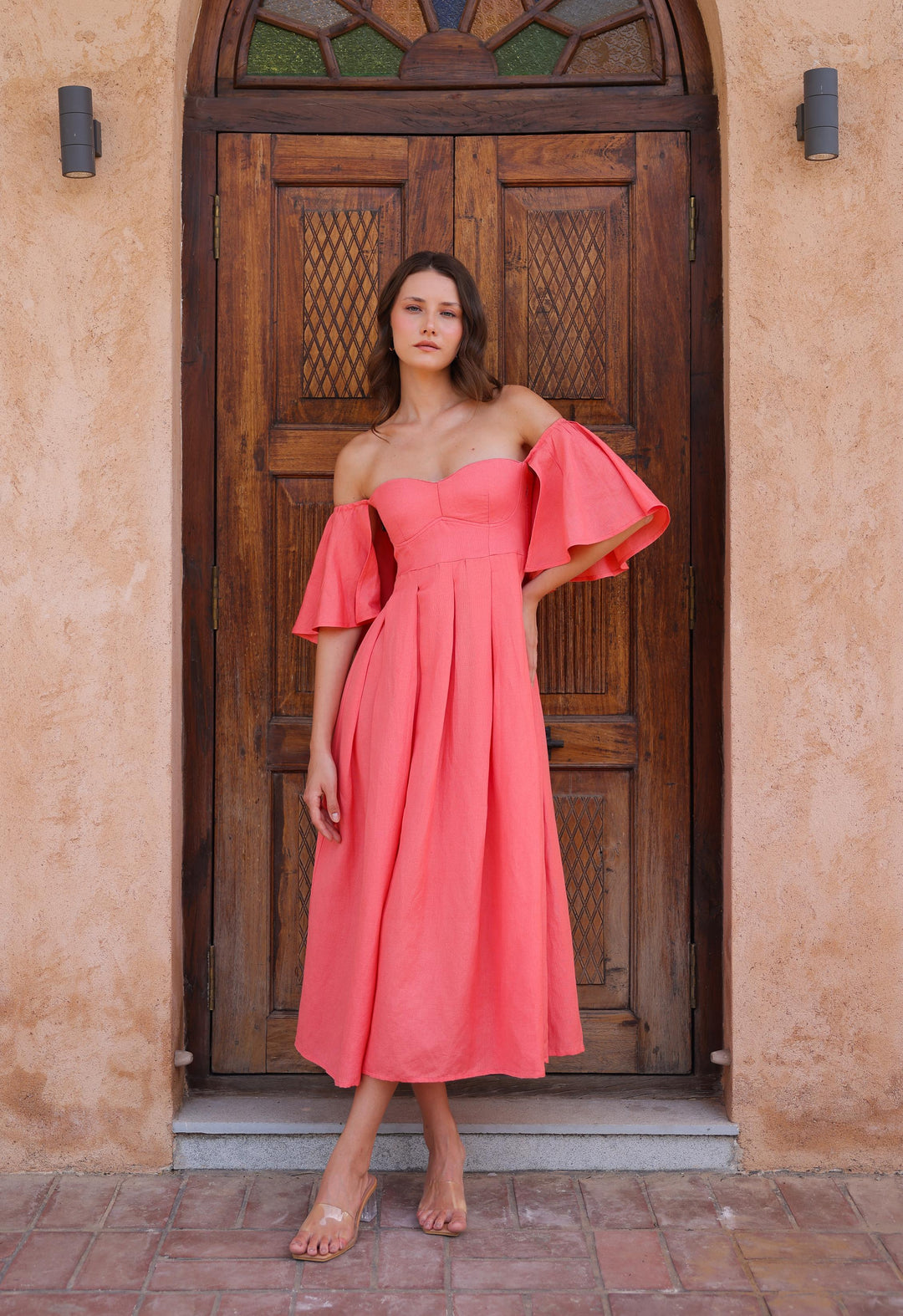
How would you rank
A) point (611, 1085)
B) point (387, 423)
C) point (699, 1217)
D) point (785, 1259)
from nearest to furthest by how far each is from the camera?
point (785, 1259) < point (699, 1217) < point (387, 423) < point (611, 1085)

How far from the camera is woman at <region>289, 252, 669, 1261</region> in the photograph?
244 cm

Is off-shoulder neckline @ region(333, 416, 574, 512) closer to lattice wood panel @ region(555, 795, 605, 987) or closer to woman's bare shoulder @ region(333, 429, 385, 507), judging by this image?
woman's bare shoulder @ region(333, 429, 385, 507)

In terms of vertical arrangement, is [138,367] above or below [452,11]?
below

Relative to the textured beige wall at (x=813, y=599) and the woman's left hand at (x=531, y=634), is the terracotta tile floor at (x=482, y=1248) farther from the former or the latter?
the woman's left hand at (x=531, y=634)

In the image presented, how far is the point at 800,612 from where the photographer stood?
277 cm

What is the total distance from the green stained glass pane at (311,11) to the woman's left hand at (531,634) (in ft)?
5.96

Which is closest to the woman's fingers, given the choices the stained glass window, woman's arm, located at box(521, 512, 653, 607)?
woman's arm, located at box(521, 512, 653, 607)

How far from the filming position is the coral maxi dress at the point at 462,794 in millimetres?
2438

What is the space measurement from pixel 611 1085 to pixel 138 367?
7.82ft

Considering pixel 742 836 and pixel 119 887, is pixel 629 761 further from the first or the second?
pixel 119 887

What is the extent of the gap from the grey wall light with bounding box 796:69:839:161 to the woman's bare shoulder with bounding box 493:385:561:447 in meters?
0.96

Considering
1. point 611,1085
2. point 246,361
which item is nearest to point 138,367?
point 246,361

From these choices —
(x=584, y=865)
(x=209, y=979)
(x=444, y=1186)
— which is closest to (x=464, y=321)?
(x=584, y=865)

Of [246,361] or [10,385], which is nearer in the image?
[10,385]
